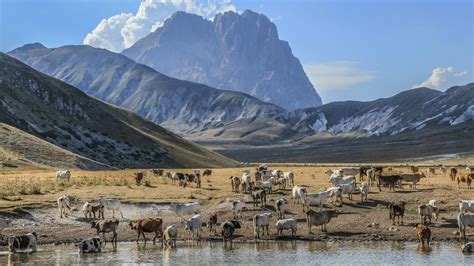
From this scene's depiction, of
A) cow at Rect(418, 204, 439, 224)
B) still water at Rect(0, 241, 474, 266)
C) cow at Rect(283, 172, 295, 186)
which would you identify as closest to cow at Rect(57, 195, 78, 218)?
still water at Rect(0, 241, 474, 266)

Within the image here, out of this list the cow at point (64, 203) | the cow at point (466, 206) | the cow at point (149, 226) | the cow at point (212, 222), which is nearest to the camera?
the cow at point (149, 226)

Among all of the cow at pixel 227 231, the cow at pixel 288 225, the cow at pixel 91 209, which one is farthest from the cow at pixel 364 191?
the cow at pixel 91 209

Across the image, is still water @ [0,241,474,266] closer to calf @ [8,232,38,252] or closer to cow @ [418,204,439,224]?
calf @ [8,232,38,252]

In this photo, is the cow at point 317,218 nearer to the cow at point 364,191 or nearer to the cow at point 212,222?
the cow at point 212,222

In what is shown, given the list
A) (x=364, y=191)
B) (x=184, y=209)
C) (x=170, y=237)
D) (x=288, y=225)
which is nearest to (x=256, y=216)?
(x=288, y=225)

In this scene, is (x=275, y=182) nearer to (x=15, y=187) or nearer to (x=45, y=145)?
(x=15, y=187)

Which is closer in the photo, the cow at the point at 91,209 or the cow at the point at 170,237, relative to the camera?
the cow at the point at 170,237

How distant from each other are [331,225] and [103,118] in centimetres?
13866

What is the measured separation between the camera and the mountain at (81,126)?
13450 centimetres

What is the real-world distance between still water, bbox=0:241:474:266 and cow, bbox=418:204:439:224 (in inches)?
177

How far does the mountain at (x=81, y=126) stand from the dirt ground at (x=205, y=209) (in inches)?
3094

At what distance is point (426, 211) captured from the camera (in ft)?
126

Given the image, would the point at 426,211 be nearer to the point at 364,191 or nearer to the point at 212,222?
the point at 364,191

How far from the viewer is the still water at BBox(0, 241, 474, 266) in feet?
94.8
